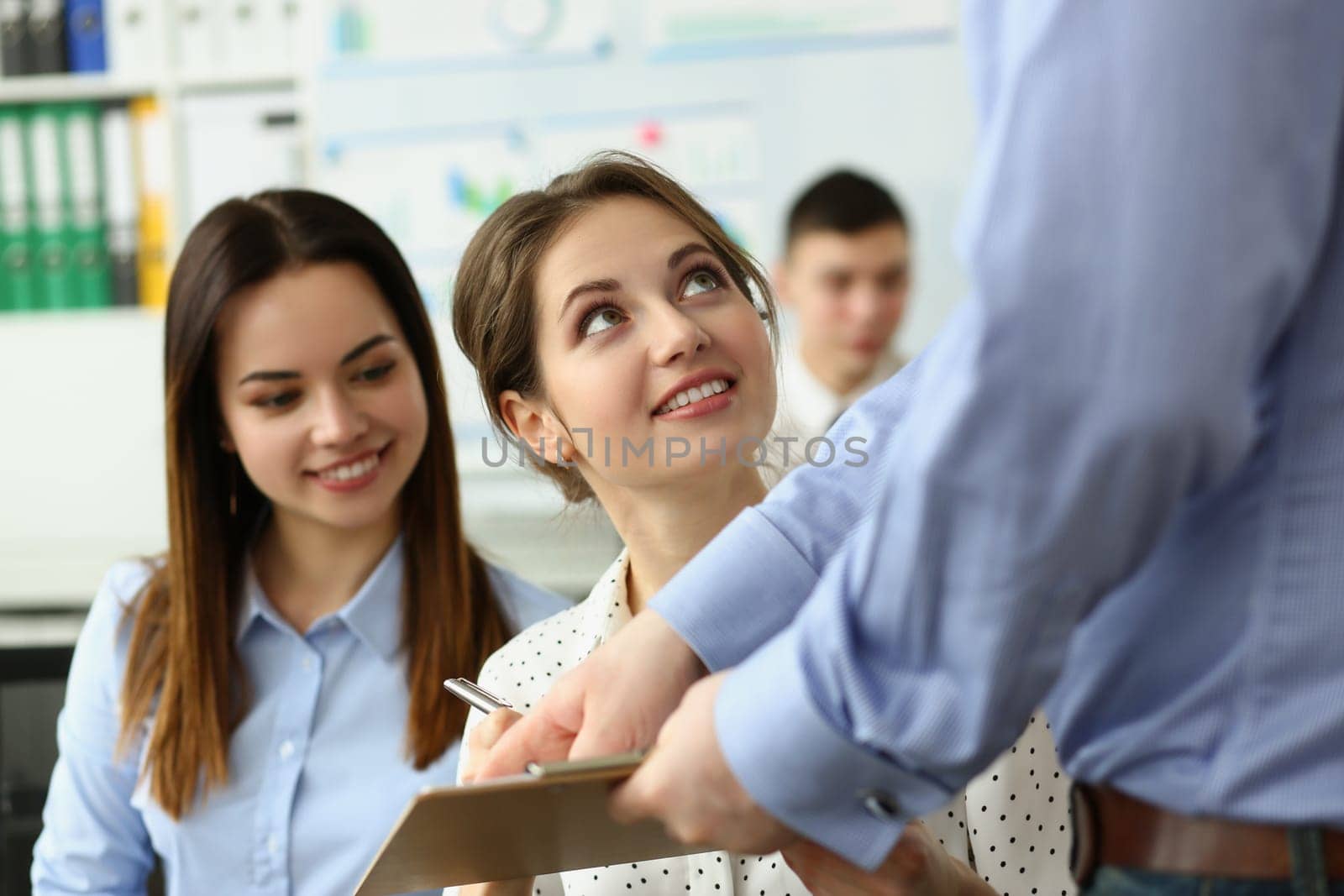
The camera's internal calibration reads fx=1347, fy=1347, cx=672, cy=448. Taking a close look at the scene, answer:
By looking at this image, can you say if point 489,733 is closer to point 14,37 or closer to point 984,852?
point 984,852

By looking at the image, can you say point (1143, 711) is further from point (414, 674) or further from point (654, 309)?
point (414, 674)

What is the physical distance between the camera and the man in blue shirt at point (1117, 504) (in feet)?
2.02

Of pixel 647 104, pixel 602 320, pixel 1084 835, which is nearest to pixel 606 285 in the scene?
pixel 602 320

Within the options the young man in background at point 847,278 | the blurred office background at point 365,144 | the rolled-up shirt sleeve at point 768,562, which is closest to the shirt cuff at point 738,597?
the rolled-up shirt sleeve at point 768,562

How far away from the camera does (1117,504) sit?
0.65 meters

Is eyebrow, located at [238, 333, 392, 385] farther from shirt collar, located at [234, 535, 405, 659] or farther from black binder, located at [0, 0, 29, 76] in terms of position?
black binder, located at [0, 0, 29, 76]

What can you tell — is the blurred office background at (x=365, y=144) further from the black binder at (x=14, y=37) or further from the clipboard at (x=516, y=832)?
the clipboard at (x=516, y=832)

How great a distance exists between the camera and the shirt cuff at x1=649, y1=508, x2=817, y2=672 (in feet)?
3.21

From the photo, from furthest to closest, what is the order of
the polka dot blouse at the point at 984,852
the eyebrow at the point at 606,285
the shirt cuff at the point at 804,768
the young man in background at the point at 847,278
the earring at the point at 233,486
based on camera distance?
the young man in background at the point at 847,278
the earring at the point at 233,486
the eyebrow at the point at 606,285
the polka dot blouse at the point at 984,852
the shirt cuff at the point at 804,768

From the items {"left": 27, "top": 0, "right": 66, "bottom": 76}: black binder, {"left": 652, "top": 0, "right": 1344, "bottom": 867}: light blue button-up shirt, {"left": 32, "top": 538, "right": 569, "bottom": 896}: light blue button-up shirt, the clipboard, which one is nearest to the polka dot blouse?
the clipboard

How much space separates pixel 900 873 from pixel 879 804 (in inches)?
12.5

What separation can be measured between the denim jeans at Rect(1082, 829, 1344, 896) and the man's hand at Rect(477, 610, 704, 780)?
0.36 meters

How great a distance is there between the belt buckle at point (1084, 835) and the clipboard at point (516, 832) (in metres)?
0.25

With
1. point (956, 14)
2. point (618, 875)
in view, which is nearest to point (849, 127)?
point (956, 14)
